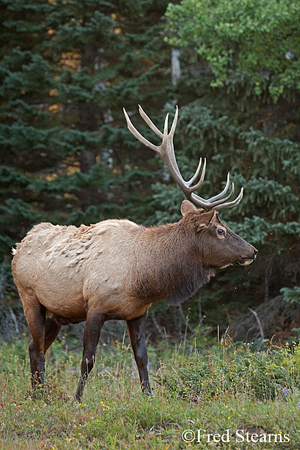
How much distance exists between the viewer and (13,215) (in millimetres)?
12172

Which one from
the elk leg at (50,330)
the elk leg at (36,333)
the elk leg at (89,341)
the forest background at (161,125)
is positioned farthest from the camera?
the forest background at (161,125)

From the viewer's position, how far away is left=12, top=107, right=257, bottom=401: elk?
18.2 ft

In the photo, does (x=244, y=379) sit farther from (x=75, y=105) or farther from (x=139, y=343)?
(x=75, y=105)

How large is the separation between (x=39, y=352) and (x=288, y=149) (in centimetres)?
579

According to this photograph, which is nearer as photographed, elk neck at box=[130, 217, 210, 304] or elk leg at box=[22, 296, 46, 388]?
elk neck at box=[130, 217, 210, 304]

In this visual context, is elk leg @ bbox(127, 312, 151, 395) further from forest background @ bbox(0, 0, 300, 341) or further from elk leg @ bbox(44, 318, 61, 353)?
forest background @ bbox(0, 0, 300, 341)

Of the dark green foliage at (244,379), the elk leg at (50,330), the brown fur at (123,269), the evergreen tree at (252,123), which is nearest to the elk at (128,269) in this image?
the brown fur at (123,269)

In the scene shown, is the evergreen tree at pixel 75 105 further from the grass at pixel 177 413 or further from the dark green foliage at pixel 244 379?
the grass at pixel 177 413

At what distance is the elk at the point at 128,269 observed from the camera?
556 centimetres

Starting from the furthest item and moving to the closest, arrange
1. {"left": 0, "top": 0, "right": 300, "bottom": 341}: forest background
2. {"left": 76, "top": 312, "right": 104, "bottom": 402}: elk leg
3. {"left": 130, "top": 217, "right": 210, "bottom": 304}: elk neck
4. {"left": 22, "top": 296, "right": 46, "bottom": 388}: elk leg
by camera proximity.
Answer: {"left": 0, "top": 0, "right": 300, "bottom": 341}: forest background, {"left": 22, "top": 296, "right": 46, "bottom": 388}: elk leg, {"left": 130, "top": 217, "right": 210, "bottom": 304}: elk neck, {"left": 76, "top": 312, "right": 104, "bottom": 402}: elk leg

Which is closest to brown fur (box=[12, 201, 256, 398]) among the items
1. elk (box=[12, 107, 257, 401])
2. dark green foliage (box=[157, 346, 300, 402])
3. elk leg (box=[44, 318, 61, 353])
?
elk (box=[12, 107, 257, 401])

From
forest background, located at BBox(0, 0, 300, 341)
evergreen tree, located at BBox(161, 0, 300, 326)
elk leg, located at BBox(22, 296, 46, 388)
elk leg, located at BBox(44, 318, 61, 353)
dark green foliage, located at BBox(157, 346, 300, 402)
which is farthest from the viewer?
forest background, located at BBox(0, 0, 300, 341)

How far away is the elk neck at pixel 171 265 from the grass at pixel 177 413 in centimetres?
76

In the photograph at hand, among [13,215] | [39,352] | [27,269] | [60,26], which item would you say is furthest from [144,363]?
[60,26]
